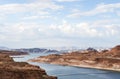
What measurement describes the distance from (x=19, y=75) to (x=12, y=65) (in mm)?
6050

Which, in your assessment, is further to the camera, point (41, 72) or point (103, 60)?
point (103, 60)

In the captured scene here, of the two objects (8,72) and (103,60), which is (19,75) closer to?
(8,72)

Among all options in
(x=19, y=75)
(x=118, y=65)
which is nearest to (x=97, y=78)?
(x=118, y=65)

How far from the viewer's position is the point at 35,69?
7550cm

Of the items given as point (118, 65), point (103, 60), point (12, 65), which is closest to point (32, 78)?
point (12, 65)

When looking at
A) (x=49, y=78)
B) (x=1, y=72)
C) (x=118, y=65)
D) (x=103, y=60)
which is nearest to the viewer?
(x=1, y=72)

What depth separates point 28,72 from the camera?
241 feet

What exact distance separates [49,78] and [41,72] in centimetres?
231

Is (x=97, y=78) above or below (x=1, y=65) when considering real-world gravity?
below

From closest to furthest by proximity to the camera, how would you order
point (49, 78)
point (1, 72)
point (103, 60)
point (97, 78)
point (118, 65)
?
1. point (1, 72)
2. point (49, 78)
3. point (97, 78)
4. point (118, 65)
5. point (103, 60)

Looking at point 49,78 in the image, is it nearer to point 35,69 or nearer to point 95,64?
point 35,69

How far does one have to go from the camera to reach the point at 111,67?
599 feet

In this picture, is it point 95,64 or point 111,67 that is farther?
point 95,64

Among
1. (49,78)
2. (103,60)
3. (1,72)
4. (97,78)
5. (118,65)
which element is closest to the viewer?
(1,72)
